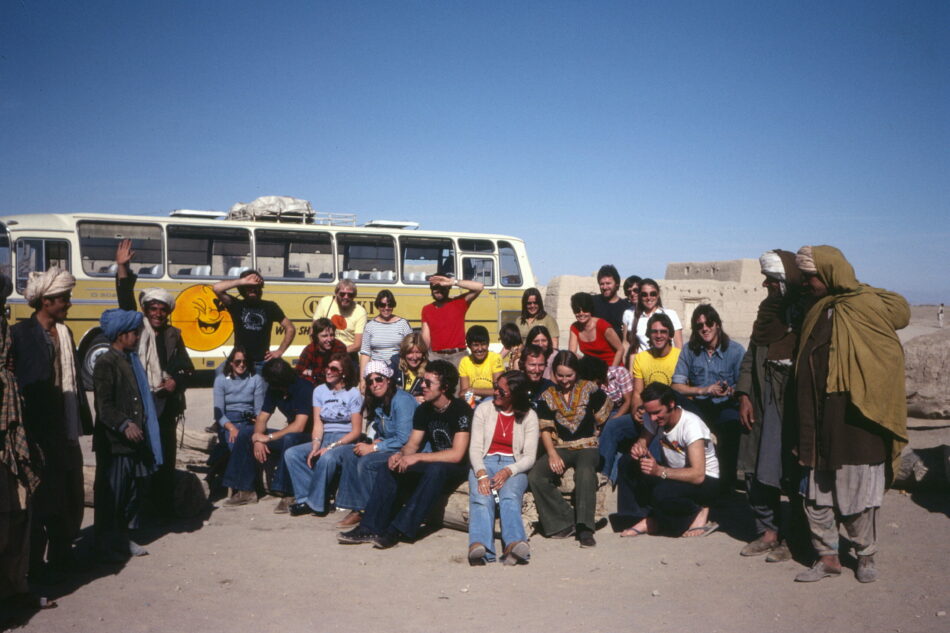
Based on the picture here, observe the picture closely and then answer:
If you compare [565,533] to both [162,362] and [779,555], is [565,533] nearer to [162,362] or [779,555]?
[779,555]

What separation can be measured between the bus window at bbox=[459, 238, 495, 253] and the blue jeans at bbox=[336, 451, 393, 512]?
955cm

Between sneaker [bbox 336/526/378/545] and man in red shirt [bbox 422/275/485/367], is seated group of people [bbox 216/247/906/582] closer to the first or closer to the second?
sneaker [bbox 336/526/378/545]

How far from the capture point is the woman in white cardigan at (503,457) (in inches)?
196

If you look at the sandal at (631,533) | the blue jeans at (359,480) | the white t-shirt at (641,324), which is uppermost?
the white t-shirt at (641,324)

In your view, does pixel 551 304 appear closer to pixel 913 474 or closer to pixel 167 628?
pixel 913 474

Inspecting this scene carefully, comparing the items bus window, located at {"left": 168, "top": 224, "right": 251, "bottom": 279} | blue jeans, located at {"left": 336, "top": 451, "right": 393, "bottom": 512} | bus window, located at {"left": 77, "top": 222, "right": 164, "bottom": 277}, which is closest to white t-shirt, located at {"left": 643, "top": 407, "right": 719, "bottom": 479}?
blue jeans, located at {"left": 336, "top": 451, "right": 393, "bottom": 512}

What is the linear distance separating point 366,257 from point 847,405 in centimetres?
1092

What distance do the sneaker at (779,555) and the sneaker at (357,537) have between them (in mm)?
2546

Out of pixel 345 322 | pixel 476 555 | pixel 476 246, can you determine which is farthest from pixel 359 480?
pixel 476 246

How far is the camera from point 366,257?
14.3m

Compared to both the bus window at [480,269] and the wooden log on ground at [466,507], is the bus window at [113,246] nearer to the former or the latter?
the bus window at [480,269]

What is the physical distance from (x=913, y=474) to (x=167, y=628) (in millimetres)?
5478

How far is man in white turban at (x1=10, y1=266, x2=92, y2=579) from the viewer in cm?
415

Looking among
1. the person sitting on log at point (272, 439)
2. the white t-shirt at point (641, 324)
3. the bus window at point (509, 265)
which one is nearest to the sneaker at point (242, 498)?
the person sitting on log at point (272, 439)
